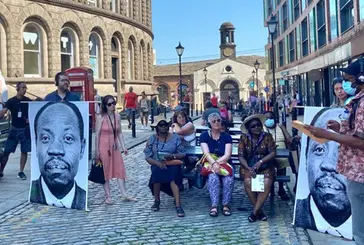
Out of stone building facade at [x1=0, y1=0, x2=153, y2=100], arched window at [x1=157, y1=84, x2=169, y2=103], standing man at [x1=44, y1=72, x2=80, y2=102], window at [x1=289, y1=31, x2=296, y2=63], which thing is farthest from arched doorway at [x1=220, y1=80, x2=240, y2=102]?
standing man at [x1=44, y1=72, x2=80, y2=102]

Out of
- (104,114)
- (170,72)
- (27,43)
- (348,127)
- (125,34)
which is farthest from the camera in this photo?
(170,72)

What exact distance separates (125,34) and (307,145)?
27.9m

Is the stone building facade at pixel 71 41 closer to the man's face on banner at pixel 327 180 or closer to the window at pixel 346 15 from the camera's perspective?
the window at pixel 346 15

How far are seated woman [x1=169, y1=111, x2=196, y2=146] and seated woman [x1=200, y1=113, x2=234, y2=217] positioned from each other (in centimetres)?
128

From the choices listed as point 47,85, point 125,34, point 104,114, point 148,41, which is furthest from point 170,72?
point 104,114

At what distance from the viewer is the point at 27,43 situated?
24.5 m

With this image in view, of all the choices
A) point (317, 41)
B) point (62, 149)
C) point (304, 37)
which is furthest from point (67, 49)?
point (62, 149)

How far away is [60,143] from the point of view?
7.02 m

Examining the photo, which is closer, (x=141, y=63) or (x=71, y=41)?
(x=71, y=41)

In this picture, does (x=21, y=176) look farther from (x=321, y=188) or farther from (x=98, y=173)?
(x=321, y=188)

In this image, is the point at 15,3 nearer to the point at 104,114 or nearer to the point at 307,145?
the point at 104,114

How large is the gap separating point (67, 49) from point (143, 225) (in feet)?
74.3

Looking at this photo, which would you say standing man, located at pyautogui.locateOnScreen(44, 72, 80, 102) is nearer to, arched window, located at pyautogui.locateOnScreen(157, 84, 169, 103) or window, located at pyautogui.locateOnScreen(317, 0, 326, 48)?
window, located at pyautogui.locateOnScreen(317, 0, 326, 48)

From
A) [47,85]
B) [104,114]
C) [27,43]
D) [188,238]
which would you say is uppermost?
[27,43]
